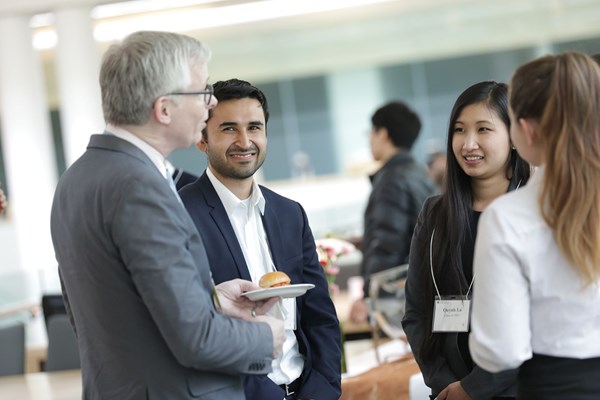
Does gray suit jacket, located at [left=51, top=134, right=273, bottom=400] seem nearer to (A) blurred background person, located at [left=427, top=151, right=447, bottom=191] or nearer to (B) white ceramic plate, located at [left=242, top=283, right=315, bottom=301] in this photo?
(B) white ceramic plate, located at [left=242, top=283, right=315, bottom=301]

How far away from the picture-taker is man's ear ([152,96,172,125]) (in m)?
2.15

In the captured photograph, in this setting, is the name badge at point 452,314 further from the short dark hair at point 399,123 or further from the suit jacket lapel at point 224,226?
the short dark hair at point 399,123

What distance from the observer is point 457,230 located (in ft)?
9.12

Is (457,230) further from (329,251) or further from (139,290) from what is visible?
(329,251)

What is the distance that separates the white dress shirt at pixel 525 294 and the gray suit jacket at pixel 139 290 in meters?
0.54

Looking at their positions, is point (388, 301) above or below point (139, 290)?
below

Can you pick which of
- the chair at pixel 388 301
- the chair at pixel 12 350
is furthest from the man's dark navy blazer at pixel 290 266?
the chair at pixel 12 350

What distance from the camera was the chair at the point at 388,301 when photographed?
4.95 m

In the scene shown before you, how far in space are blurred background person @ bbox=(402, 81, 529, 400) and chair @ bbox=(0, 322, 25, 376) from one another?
9.60ft

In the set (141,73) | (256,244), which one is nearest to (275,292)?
(256,244)

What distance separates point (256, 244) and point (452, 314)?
0.59 meters

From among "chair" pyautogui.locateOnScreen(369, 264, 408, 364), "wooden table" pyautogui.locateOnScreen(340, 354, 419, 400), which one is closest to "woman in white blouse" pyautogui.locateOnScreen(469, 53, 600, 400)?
"wooden table" pyautogui.locateOnScreen(340, 354, 419, 400)

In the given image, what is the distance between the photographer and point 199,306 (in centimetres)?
210

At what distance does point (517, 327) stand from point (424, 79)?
29.7ft
